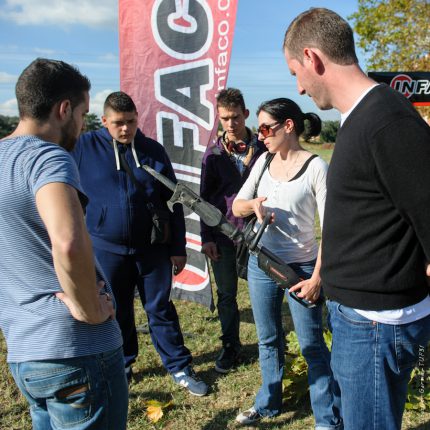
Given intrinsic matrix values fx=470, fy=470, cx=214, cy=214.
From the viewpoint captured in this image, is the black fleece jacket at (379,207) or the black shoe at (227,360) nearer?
the black fleece jacket at (379,207)

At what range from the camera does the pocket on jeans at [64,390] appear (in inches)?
58.9

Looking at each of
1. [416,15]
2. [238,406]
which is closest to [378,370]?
[238,406]

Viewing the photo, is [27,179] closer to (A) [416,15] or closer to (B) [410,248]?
(B) [410,248]

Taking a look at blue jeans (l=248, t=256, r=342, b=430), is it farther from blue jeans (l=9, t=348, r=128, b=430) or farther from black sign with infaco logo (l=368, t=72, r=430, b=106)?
black sign with infaco logo (l=368, t=72, r=430, b=106)

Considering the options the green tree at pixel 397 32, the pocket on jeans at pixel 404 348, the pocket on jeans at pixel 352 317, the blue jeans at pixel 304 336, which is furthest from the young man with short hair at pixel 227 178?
the green tree at pixel 397 32

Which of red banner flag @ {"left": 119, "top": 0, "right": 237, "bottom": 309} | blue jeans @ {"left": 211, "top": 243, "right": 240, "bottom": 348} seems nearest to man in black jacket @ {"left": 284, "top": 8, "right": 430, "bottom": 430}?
blue jeans @ {"left": 211, "top": 243, "right": 240, "bottom": 348}

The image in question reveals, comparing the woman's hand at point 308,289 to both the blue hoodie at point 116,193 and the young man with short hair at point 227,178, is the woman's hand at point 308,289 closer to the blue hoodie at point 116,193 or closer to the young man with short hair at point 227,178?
the young man with short hair at point 227,178

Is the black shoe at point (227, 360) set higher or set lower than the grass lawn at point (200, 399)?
higher

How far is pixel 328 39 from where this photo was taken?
4.82 ft

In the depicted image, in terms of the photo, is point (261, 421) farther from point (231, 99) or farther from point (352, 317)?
point (231, 99)

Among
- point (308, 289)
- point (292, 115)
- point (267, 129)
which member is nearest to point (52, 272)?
point (308, 289)

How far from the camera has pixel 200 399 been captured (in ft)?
11.0

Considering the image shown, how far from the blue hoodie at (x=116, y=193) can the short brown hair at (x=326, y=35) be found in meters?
1.88

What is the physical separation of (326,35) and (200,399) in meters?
2.69
